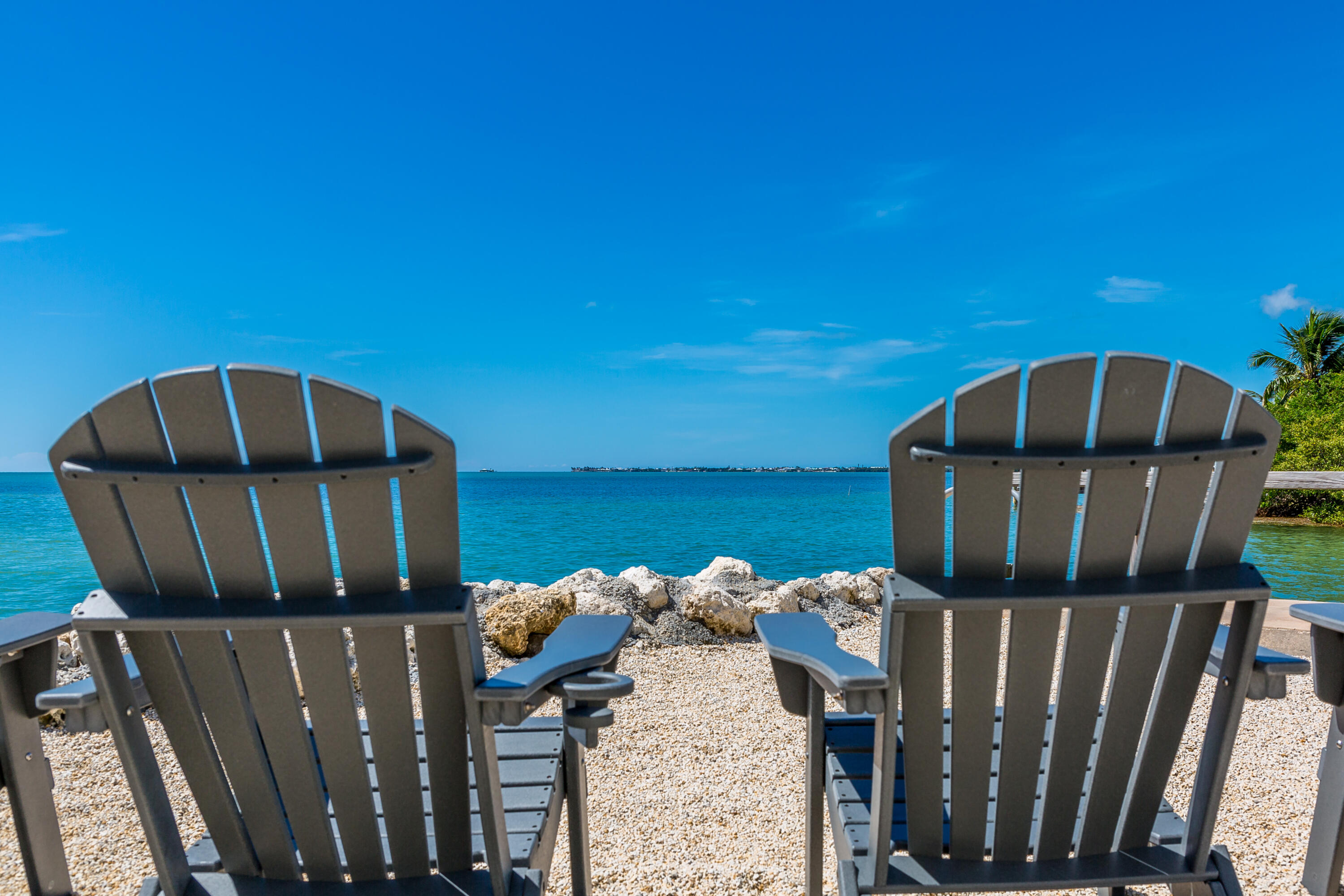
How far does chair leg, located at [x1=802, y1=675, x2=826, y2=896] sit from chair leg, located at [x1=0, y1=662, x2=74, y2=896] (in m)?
1.51

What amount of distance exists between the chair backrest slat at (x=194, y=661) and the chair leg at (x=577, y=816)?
0.55 metres

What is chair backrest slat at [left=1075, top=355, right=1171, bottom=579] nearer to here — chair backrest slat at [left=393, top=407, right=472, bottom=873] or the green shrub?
chair backrest slat at [left=393, top=407, right=472, bottom=873]

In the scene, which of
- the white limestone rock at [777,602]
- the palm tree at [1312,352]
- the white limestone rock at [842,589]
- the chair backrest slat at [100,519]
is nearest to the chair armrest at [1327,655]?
the chair backrest slat at [100,519]

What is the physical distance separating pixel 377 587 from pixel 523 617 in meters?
2.80

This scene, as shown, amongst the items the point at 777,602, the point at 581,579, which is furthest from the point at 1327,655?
the point at 581,579

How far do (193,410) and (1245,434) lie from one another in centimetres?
175

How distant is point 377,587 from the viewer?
3.53ft

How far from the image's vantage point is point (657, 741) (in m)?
2.63

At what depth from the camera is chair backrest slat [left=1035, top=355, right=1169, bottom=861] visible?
3.42ft

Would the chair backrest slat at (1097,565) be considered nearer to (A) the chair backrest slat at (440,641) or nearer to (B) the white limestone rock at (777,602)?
(A) the chair backrest slat at (440,641)

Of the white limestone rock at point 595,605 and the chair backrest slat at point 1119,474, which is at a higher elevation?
the chair backrest slat at point 1119,474

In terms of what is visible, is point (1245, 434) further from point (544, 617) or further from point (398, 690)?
point (544, 617)

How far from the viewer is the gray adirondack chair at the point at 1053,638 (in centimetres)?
105

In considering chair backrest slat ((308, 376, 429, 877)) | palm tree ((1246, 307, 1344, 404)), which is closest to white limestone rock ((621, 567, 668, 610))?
chair backrest slat ((308, 376, 429, 877))
